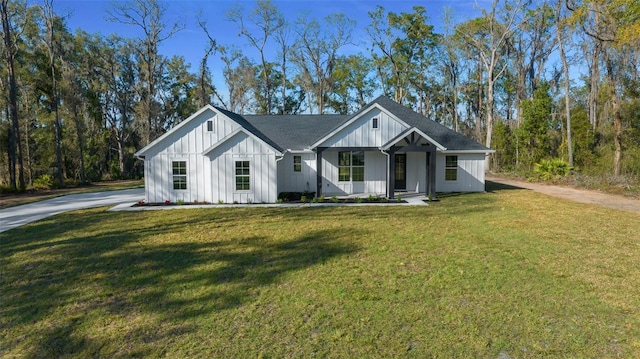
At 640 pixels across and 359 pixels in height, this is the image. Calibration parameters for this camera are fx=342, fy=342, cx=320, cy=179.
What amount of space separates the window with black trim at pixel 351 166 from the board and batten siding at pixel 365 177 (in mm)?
146

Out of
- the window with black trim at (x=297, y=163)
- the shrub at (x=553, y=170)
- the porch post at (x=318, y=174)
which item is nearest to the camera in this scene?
the porch post at (x=318, y=174)

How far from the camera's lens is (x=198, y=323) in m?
4.11

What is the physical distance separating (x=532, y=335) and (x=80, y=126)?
103 feet

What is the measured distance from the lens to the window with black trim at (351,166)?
16.4 m

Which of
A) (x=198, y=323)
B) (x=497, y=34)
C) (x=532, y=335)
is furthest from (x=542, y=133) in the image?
(x=198, y=323)

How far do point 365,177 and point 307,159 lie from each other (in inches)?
116

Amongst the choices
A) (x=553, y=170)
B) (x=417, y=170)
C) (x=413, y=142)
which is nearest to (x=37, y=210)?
(x=413, y=142)

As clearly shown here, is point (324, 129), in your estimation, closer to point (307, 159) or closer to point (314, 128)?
point (314, 128)

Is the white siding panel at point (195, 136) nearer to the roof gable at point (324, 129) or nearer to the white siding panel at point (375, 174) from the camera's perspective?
the roof gable at point (324, 129)

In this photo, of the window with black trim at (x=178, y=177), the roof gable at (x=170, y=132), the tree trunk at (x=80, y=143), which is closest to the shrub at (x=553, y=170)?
the roof gable at (x=170, y=132)

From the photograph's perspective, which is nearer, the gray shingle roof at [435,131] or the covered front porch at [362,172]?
the covered front porch at [362,172]

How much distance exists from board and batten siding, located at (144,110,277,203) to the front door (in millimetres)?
6431

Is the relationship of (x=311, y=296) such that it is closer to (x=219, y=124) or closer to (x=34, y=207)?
(x=219, y=124)

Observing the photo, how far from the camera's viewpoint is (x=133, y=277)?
18.5 ft
